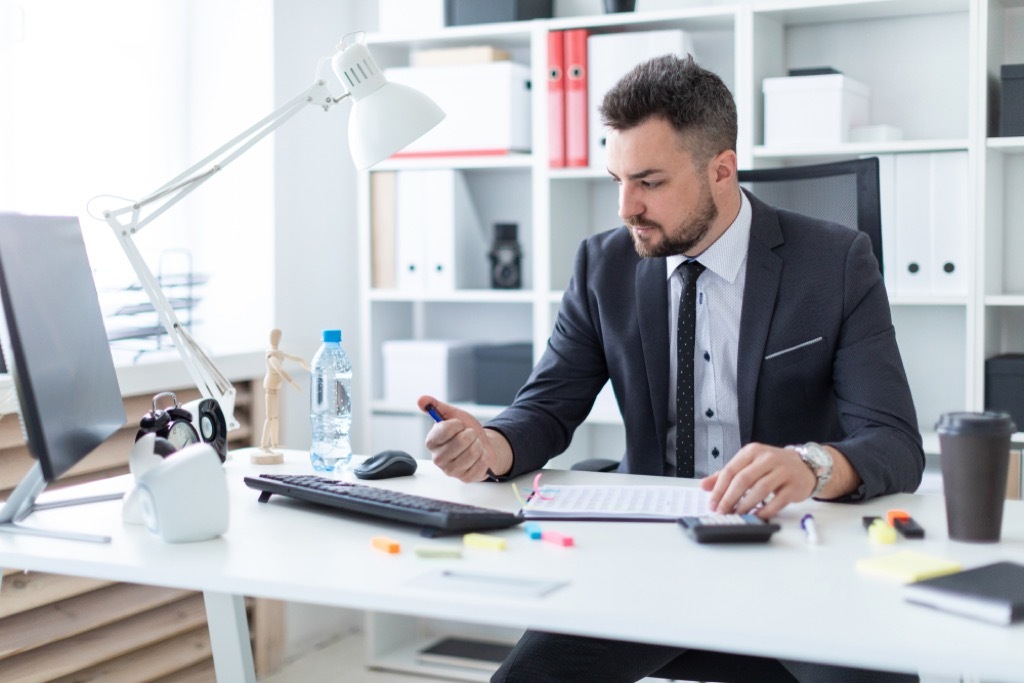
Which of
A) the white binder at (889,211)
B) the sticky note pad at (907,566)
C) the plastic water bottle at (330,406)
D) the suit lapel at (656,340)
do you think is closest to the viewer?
the sticky note pad at (907,566)

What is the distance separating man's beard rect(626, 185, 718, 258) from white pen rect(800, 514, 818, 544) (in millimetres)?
641

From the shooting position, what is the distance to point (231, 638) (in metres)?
1.51

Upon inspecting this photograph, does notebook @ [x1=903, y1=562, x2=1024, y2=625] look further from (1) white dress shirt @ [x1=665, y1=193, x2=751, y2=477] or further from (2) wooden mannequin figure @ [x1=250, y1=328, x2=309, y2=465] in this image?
(2) wooden mannequin figure @ [x1=250, y1=328, x2=309, y2=465]

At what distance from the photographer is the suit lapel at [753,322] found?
A: 1.77 metres

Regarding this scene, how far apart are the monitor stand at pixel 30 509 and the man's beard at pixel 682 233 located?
925 millimetres

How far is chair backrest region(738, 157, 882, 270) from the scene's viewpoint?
6.78ft

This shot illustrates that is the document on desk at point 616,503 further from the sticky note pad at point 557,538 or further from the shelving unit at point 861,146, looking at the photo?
the shelving unit at point 861,146

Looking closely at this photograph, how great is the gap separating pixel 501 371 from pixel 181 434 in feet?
4.99

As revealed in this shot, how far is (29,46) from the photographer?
2686 mm

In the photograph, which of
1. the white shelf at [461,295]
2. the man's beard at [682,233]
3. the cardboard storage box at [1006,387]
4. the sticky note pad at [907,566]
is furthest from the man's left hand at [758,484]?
the white shelf at [461,295]

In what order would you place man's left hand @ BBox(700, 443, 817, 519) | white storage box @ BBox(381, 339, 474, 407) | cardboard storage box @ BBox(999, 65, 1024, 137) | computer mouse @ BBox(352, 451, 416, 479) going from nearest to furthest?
man's left hand @ BBox(700, 443, 817, 519)
computer mouse @ BBox(352, 451, 416, 479)
cardboard storage box @ BBox(999, 65, 1024, 137)
white storage box @ BBox(381, 339, 474, 407)

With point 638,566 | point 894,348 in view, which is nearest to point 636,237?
point 894,348

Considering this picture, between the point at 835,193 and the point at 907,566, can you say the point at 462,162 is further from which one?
the point at 907,566

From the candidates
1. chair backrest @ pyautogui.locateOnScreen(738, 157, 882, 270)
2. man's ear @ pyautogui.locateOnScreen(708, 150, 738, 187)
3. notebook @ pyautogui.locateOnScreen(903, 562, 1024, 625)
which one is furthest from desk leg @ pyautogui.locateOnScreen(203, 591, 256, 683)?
chair backrest @ pyautogui.locateOnScreen(738, 157, 882, 270)
